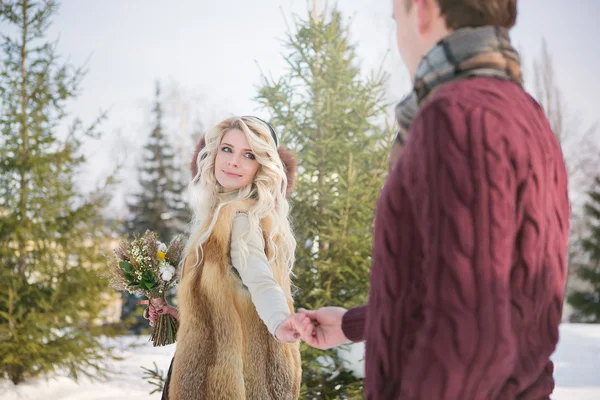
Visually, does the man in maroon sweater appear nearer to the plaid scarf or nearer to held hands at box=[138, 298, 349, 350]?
the plaid scarf

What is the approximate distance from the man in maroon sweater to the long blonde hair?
1520 mm

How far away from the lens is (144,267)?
2.76m

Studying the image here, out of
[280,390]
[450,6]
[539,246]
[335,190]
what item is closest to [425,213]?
[539,246]

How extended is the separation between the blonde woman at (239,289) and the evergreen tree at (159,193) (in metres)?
13.0

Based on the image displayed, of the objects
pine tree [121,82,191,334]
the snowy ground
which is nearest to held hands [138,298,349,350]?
the snowy ground

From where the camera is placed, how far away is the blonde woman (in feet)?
7.25

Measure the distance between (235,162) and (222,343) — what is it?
0.82 m

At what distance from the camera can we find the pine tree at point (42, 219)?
6.56 m

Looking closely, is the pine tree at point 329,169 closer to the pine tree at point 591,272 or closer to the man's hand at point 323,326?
the man's hand at point 323,326

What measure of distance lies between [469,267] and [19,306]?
6.59 metres


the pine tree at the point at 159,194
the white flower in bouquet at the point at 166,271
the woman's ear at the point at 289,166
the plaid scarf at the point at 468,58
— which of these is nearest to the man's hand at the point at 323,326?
the plaid scarf at the point at 468,58

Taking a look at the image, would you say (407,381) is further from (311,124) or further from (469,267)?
(311,124)

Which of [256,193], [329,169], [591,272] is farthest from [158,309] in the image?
[591,272]

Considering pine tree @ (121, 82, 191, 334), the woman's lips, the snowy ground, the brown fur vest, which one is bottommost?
the snowy ground
